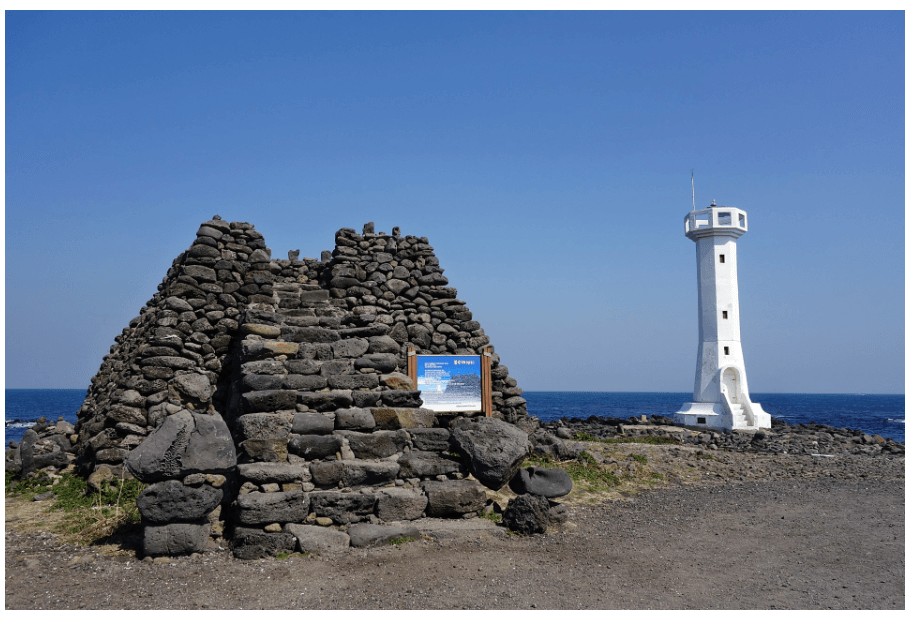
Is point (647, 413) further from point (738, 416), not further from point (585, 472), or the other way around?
point (585, 472)

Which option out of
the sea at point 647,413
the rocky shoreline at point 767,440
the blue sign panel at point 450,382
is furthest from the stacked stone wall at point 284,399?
the sea at point 647,413

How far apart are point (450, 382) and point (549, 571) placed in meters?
5.63

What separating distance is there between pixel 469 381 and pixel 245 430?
5.12 m

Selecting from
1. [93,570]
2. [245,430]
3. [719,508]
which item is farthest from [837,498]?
[93,570]

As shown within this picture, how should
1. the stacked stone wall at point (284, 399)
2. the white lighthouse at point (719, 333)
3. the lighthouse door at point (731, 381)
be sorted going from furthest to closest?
1. the lighthouse door at point (731, 381)
2. the white lighthouse at point (719, 333)
3. the stacked stone wall at point (284, 399)

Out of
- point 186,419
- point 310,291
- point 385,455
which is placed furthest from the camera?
point 310,291

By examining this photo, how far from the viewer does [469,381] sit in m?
11.7

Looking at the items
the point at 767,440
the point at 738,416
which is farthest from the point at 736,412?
the point at 767,440

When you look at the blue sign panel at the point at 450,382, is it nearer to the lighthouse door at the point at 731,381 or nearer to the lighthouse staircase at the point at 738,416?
the lighthouse staircase at the point at 738,416

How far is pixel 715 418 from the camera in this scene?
2853cm

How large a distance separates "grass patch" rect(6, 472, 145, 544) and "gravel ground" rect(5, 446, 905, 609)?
1.40 feet

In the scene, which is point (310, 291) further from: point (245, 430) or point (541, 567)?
point (541, 567)

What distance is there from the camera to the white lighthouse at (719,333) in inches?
1128

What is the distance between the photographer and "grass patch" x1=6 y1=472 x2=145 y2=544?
7.46 m
